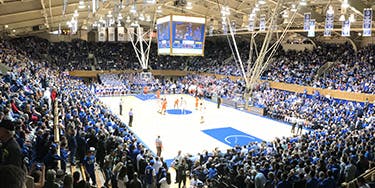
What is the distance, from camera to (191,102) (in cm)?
3238

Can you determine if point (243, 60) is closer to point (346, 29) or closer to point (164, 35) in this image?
point (346, 29)

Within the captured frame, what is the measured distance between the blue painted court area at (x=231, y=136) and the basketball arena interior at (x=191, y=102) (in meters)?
0.13

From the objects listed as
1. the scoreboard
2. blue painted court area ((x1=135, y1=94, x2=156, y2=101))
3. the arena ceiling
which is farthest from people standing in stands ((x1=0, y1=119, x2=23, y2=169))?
blue painted court area ((x1=135, y1=94, x2=156, y2=101))

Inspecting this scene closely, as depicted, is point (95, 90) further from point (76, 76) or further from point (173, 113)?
point (173, 113)

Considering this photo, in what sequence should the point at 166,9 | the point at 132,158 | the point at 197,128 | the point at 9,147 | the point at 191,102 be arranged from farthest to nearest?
the point at 166,9
the point at 191,102
the point at 197,128
the point at 132,158
the point at 9,147

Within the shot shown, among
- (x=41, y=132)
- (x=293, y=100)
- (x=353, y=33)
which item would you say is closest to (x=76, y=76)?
(x=293, y=100)

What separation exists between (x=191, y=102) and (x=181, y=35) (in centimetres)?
1354

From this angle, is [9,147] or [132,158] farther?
[132,158]

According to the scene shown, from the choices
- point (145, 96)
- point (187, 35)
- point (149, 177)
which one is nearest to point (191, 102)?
point (145, 96)

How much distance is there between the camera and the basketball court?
17641mm

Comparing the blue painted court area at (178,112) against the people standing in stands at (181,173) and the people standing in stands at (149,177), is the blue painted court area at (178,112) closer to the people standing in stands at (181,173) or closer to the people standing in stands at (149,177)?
the people standing in stands at (181,173)

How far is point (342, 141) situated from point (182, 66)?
119ft

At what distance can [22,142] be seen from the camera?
21.0 ft

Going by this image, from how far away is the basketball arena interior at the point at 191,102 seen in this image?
27.4 feet
